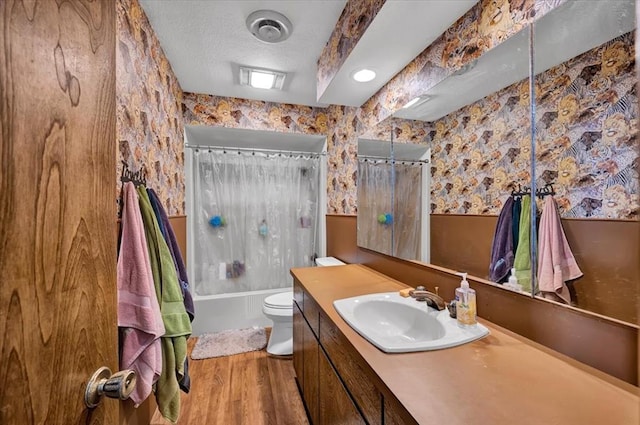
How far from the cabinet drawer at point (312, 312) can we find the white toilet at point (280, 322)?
701 millimetres

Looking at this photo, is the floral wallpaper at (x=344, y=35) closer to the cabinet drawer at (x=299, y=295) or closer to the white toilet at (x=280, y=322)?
the cabinet drawer at (x=299, y=295)

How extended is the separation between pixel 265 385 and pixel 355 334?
1375 millimetres

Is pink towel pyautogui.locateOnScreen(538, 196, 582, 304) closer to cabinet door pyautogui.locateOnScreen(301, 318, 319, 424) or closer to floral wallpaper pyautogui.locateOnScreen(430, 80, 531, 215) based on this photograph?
floral wallpaper pyautogui.locateOnScreen(430, 80, 531, 215)

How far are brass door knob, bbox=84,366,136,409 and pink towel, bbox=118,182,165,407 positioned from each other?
0.57 m

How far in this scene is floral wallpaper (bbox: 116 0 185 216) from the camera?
1.29m

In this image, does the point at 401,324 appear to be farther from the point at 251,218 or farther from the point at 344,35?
the point at 251,218

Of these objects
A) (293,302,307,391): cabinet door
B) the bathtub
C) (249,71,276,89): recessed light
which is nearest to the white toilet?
(293,302,307,391): cabinet door

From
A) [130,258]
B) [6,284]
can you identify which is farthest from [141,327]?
[6,284]

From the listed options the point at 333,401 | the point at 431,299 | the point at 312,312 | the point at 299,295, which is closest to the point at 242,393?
the point at 299,295

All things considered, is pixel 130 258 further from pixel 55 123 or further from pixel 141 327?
pixel 55 123

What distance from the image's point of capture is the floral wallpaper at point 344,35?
1273mm

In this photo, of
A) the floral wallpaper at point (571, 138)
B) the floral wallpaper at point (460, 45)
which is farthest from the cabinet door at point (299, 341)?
the floral wallpaper at point (460, 45)

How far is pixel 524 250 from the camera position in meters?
0.97

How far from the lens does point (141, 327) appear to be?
1.10m
